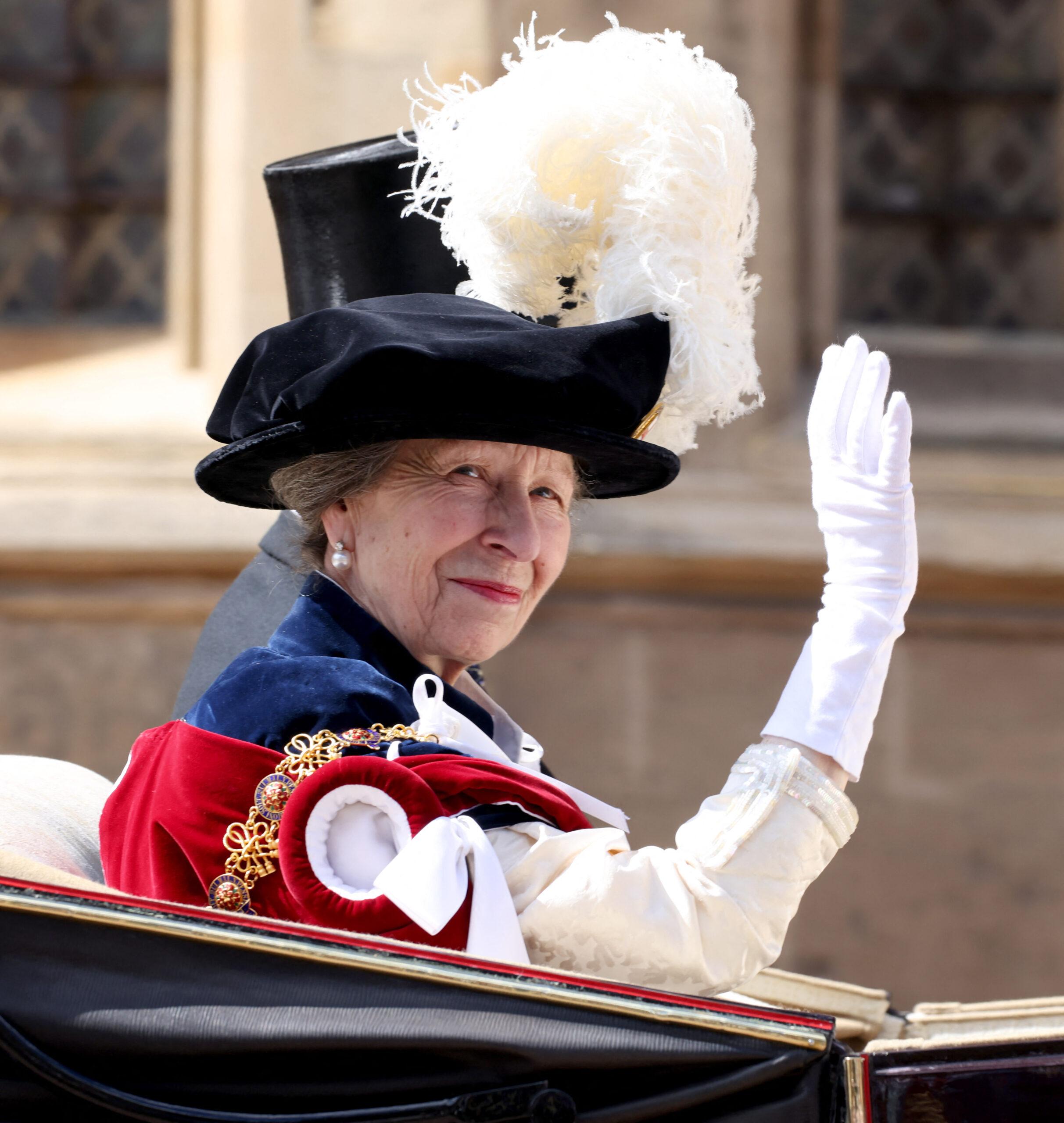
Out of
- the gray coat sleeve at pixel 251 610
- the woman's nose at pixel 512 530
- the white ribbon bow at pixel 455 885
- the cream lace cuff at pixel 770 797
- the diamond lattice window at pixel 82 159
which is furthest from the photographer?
the diamond lattice window at pixel 82 159

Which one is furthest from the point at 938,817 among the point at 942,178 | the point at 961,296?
the point at 942,178

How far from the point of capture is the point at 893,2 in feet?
15.3

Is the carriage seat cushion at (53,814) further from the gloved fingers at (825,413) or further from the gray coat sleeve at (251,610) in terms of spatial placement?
the gloved fingers at (825,413)

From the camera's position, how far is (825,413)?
1.53m

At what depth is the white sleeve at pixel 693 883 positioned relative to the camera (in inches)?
53.1

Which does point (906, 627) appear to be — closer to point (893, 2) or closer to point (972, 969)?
point (972, 969)

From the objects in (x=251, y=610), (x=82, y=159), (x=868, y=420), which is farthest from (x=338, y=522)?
(x=82, y=159)

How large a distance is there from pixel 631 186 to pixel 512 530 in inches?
15.5

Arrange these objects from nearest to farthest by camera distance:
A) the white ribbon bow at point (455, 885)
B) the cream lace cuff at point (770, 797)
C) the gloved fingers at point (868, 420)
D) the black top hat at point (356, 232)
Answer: the white ribbon bow at point (455, 885)
the cream lace cuff at point (770, 797)
the gloved fingers at point (868, 420)
the black top hat at point (356, 232)

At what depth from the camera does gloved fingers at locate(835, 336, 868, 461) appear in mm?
1520

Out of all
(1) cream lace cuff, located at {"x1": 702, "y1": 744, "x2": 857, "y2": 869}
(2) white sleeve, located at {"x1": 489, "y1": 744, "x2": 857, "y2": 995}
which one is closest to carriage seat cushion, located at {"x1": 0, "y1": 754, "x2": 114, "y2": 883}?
(2) white sleeve, located at {"x1": 489, "y1": 744, "x2": 857, "y2": 995}

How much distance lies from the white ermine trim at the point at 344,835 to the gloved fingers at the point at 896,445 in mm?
591

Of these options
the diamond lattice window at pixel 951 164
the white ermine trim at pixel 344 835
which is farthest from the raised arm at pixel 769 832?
the diamond lattice window at pixel 951 164

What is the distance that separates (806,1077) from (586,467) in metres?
0.82
